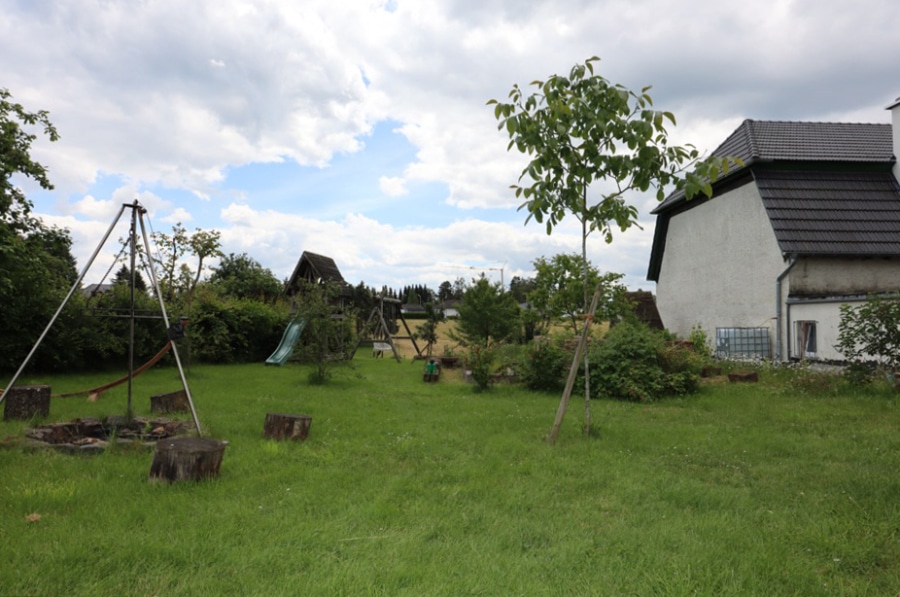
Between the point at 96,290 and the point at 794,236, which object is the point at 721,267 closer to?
the point at 794,236

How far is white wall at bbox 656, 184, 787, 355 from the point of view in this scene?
51.4 ft

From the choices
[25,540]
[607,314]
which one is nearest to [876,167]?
[607,314]

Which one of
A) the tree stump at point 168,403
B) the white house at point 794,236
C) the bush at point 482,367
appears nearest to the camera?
the tree stump at point 168,403

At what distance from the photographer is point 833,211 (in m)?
15.3

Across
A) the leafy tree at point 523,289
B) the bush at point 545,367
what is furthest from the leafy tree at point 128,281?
the leafy tree at point 523,289

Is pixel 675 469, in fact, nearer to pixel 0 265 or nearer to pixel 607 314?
pixel 0 265

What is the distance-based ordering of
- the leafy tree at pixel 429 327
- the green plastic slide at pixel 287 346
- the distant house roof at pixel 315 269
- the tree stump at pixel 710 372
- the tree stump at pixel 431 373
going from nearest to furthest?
1. the tree stump at pixel 710 372
2. the tree stump at pixel 431 373
3. the green plastic slide at pixel 287 346
4. the leafy tree at pixel 429 327
5. the distant house roof at pixel 315 269

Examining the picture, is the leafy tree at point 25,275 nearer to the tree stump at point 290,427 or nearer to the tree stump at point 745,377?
the tree stump at point 290,427

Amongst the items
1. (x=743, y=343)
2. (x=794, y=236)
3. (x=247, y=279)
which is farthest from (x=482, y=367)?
(x=247, y=279)

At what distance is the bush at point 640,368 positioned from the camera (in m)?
10.0

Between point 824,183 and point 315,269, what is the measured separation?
19428mm

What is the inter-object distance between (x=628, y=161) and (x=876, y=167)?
15.4 meters

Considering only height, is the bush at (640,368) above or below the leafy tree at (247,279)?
below

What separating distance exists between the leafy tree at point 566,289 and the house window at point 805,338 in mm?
6249
